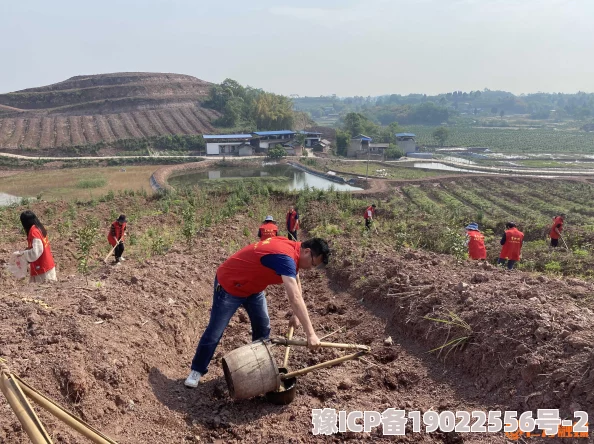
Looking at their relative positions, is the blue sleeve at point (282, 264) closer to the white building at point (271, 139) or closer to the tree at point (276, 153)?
the tree at point (276, 153)

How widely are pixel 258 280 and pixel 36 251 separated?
305cm

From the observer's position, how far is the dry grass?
86.7 feet

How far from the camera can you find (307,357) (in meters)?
4.55

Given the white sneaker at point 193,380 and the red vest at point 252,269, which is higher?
the red vest at point 252,269

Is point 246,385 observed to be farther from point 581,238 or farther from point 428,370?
point 581,238

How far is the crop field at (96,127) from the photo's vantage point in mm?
48719

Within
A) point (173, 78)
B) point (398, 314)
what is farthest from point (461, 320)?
point (173, 78)

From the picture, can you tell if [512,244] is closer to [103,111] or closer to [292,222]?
[292,222]

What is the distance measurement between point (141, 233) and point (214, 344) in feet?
29.7

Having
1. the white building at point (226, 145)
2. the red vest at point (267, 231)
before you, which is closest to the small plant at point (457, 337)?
the red vest at point (267, 231)

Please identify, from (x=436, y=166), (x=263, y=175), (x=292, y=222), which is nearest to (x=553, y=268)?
(x=292, y=222)

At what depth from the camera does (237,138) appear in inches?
1946

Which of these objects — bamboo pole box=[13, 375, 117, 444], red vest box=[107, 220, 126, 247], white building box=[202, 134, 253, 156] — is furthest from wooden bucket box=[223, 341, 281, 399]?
white building box=[202, 134, 253, 156]

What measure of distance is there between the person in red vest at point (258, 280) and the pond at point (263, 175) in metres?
28.0
